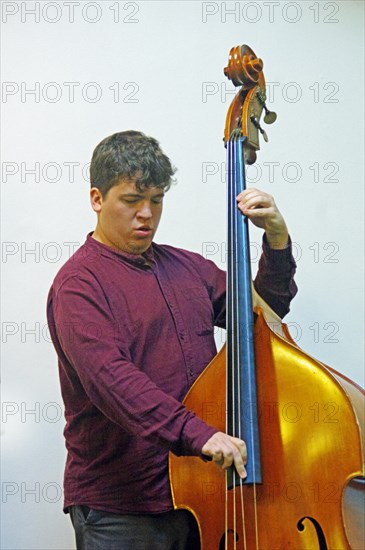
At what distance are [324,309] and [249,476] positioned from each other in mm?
757

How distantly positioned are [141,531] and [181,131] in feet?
3.14

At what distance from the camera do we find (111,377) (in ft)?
4.43

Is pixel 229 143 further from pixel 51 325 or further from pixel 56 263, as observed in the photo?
pixel 56 263

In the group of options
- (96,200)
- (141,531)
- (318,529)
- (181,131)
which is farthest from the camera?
(181,131)

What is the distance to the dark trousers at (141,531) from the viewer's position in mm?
1465

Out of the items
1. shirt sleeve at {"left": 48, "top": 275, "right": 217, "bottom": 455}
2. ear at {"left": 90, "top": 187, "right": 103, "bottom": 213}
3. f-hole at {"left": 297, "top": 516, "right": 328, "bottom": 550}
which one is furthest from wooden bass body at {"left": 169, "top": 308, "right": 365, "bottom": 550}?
ear at {"left": 90, "top": 187, "right": 103, "bottom": 213}

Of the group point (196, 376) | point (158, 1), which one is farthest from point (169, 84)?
point (196, 376)

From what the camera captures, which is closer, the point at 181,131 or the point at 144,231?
the point at 144,231

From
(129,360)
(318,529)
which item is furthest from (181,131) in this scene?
(318,529)

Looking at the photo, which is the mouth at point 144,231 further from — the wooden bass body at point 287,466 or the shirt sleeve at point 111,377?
the wooden bass body at point 287,466

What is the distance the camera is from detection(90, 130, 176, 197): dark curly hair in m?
1.53

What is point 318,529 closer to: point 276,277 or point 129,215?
point 276,277

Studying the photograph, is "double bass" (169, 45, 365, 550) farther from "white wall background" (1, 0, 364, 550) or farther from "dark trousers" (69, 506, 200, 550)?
"white wall background" (1, 0, 364, 550)

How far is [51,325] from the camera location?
1.53 metres
